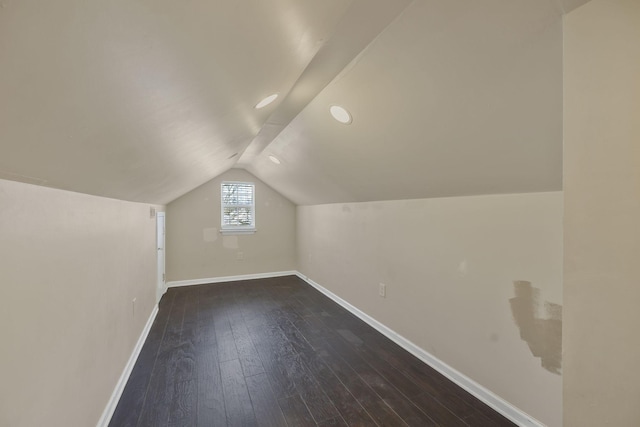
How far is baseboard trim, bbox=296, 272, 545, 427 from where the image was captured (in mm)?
1666

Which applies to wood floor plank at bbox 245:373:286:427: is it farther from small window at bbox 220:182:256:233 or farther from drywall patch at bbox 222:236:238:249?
small window at bbox 220:182:256:233

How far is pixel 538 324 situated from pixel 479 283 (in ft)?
1.29

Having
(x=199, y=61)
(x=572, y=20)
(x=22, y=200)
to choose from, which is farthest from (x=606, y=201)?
(x=22, y=200)

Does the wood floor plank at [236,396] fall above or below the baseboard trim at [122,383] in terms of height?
below

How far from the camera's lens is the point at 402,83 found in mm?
1374

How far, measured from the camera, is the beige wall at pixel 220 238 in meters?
4.69

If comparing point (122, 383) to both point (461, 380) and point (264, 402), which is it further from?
point (461, 380)

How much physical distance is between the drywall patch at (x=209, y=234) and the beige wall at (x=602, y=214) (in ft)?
16.0

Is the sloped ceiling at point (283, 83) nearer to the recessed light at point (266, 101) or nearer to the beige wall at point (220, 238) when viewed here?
the recessed light at point (266, 101)

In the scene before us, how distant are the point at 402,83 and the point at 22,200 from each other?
5.18ft

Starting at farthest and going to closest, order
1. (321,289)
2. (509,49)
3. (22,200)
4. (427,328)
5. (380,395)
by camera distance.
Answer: (321,289) → (427,328) → (380,395) → (509,49) → (22,200)

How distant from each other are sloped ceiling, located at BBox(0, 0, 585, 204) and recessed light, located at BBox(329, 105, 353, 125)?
0.05 m

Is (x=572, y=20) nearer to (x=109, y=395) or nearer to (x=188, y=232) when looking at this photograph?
(x=109, y=395)

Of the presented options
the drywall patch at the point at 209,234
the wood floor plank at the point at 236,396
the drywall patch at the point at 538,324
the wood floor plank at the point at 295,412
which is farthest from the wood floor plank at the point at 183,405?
the drywall patch at the point at 209,234
